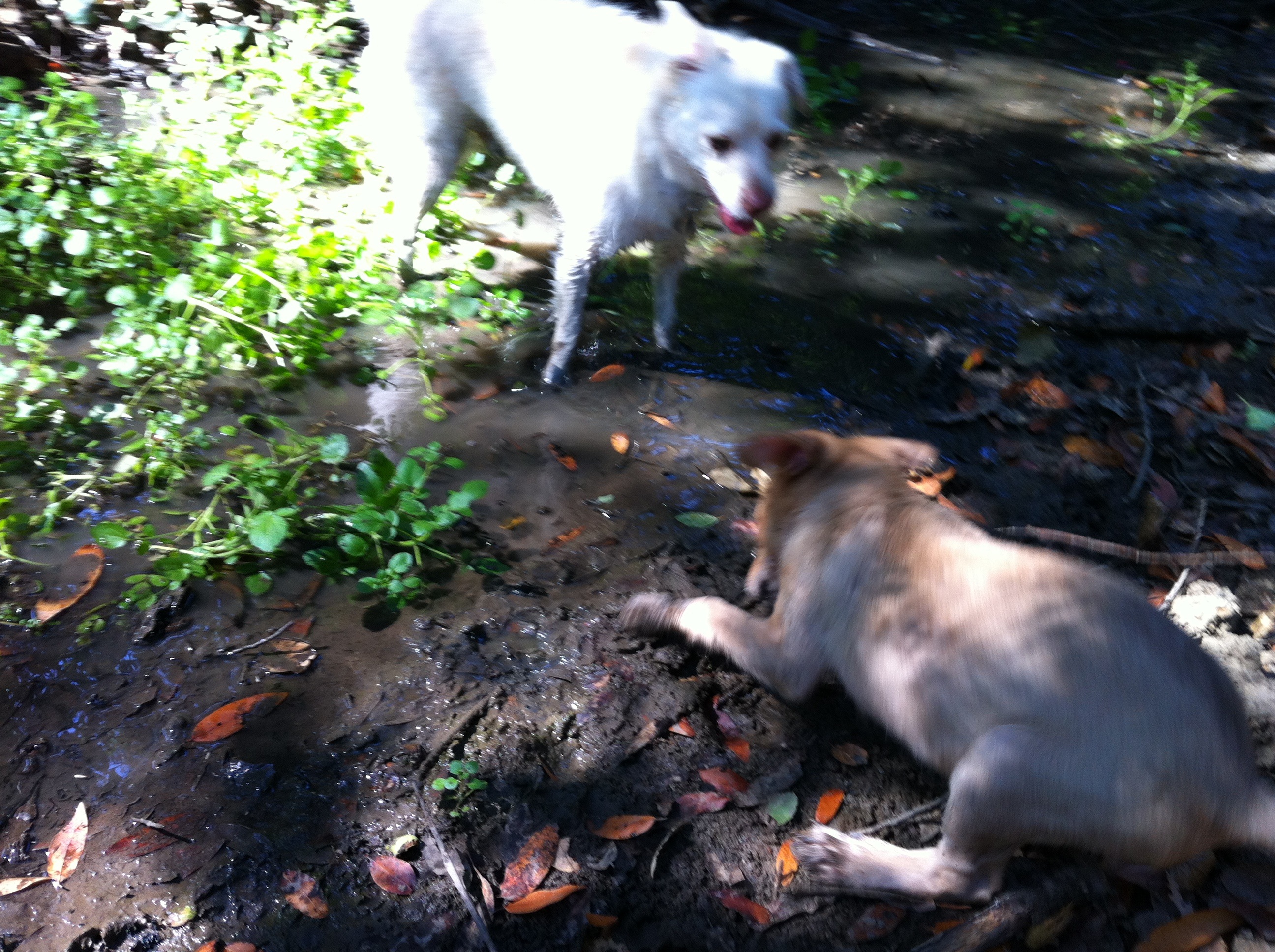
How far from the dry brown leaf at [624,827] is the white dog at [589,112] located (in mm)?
2099

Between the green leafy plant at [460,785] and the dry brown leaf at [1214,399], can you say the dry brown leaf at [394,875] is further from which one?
the dry brown leaf at [1214,399]

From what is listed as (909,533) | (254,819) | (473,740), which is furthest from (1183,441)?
(254,819)

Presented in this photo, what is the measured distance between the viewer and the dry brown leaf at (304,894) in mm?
2229

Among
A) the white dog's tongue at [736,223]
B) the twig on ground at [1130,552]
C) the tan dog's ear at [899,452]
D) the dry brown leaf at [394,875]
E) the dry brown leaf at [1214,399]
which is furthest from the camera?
the dry brown leaf at [1214,399]

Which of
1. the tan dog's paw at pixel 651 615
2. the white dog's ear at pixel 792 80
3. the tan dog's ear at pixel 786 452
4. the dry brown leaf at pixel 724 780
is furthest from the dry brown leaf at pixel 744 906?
the white dog's ear at pixel 792 80

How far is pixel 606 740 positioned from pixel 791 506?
0.91 meters

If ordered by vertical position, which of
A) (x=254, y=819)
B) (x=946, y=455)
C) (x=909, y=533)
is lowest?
(x=254, y=819)

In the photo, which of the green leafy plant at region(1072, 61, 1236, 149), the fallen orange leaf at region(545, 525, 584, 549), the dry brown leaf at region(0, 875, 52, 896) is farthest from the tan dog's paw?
the green leafy plant at region(1072, 61, 1236, 149)

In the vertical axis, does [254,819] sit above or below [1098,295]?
below

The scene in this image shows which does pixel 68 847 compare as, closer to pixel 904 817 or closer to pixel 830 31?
pixel 904 817

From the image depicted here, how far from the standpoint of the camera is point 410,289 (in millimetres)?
4297

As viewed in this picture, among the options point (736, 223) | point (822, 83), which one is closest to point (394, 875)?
point (736, 223)

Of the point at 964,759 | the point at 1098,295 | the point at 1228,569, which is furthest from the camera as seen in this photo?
the point at 1098,295

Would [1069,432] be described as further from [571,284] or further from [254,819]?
[254,819]
